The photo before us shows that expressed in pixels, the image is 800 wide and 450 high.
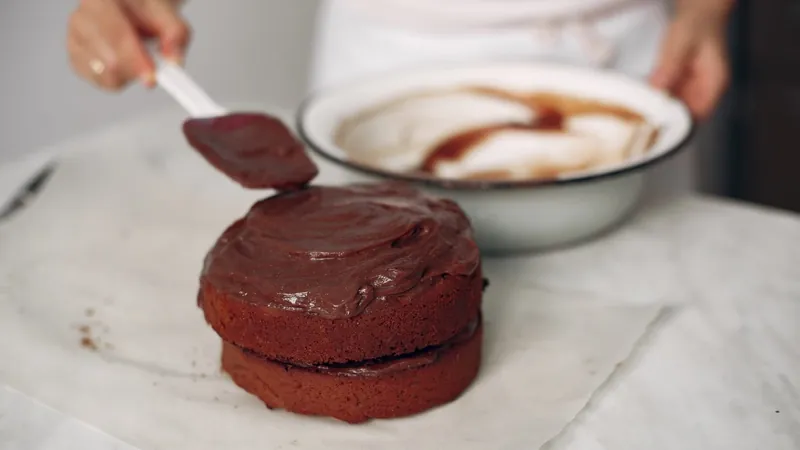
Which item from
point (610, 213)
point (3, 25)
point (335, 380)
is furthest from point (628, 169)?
point (3, 25)

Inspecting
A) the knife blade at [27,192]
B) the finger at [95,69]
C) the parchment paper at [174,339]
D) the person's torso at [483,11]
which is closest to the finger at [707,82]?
the person's torso at [483,11]

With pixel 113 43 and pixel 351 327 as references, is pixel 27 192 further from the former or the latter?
pixel 351 327

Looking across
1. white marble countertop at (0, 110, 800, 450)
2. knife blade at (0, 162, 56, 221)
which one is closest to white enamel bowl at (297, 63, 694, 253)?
white marble countertop at (0, 110, 800, 450)

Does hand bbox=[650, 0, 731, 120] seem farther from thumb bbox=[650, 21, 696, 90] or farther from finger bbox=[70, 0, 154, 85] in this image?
finger bbox=[70, 0, 154, 85]

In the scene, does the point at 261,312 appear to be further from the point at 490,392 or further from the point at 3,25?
the point at 3,25

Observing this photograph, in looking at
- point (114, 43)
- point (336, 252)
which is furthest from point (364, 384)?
point (114, 43)

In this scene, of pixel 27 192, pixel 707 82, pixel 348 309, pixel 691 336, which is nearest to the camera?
pixel 348 309
